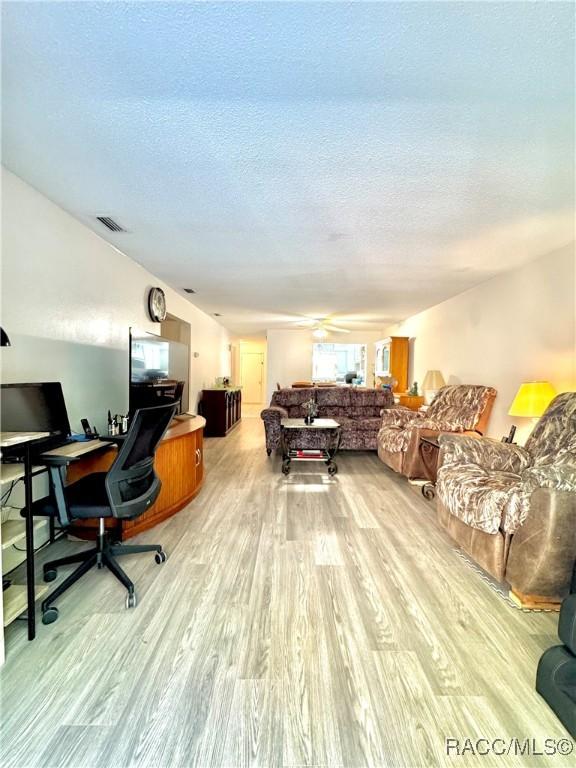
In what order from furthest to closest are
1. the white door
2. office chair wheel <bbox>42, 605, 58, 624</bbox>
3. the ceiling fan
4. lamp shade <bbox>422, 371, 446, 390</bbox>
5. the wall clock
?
the white door
the ceiling fan
lamp shade <bbox>422, 371, 446, 390</bbox>
the wall clock
office chair wheel <bbox>42, 605, 58, 624</bbox>

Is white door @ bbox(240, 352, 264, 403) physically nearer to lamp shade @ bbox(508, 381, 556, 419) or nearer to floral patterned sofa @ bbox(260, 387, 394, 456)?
floral patterned sofa @ bbox(260, 387, 394, 456)

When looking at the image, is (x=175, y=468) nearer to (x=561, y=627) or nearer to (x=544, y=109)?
(x=561, y=627)

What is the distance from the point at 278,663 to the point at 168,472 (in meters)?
1.76

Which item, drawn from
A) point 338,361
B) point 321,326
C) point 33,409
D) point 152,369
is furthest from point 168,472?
point 338,361

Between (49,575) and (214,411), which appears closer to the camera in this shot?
(49,575)

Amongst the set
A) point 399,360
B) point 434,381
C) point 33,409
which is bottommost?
point 33,409

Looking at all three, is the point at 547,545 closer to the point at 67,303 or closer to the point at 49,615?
the point at 49,615

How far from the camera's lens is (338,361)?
10367 millimetres

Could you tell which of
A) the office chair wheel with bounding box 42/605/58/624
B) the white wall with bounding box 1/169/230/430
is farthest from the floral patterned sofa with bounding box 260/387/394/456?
the office chair wheel with bounding box 42/605/58/624

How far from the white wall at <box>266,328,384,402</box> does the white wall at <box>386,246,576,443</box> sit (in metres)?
3.97

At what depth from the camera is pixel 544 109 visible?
60.2 inches

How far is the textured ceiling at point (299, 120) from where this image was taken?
118 cm

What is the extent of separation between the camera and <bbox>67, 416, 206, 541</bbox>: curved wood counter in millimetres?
2516

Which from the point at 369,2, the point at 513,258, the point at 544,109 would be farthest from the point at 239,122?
the point at 513,258
